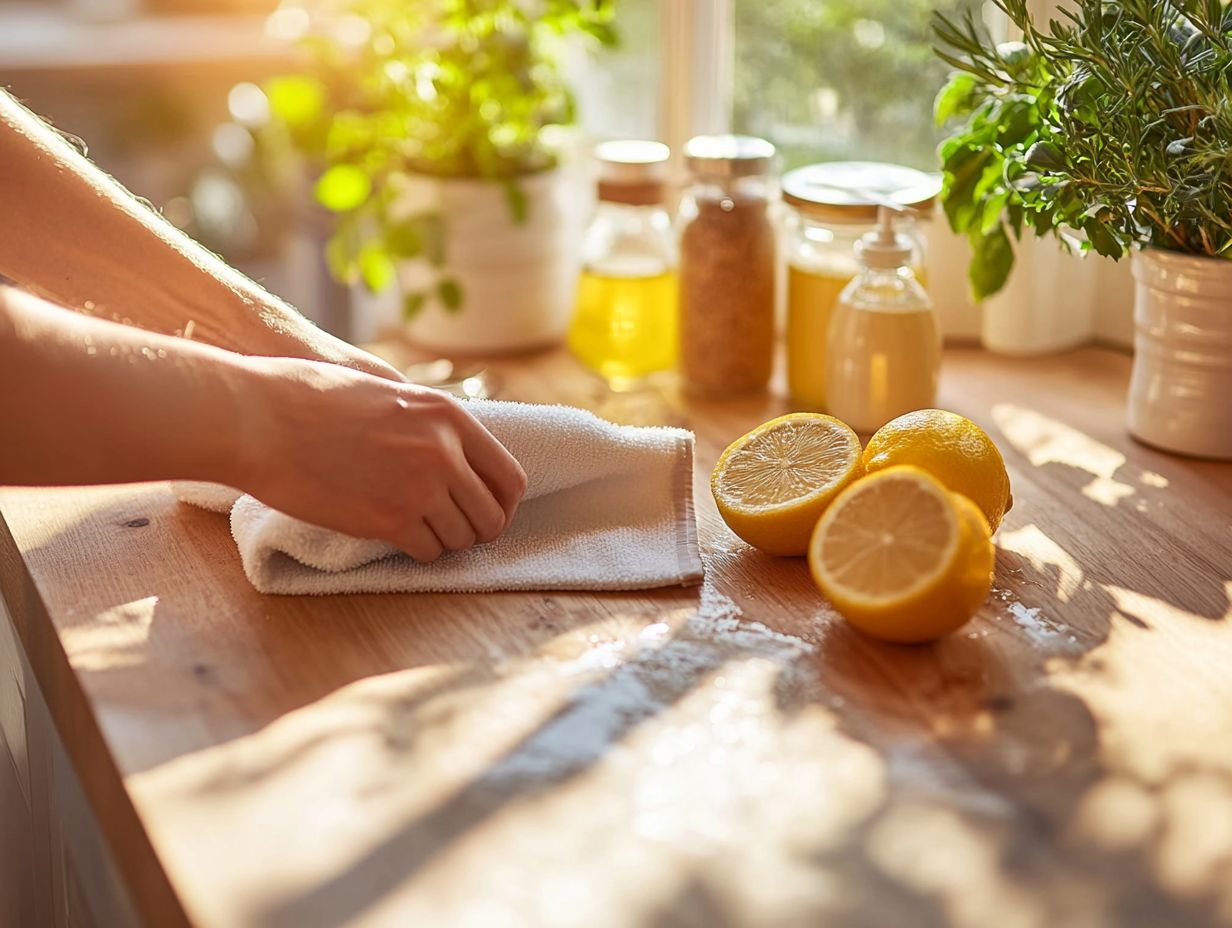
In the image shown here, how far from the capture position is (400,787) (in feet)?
2.15

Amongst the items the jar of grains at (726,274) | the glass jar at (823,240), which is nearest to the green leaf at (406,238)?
the jar of grains at (726,274)

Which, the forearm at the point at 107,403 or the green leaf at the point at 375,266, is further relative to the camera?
the green leaf at the point at 375,266

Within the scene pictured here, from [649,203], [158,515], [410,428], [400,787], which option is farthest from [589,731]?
[649,203]

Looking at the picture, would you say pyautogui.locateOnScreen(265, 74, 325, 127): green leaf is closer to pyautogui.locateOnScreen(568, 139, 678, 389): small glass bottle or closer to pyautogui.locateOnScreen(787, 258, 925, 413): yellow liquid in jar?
pyautogui.locateOnScreen(568, 139, 678, 389): small glass bottle

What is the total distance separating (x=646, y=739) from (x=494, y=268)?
846 millimetres

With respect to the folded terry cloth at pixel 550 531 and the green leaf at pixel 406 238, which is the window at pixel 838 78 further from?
the folded terry cloth at pixel 550 531

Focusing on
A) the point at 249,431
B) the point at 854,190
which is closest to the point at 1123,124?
the point at 854,190

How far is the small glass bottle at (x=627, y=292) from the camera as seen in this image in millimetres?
1351

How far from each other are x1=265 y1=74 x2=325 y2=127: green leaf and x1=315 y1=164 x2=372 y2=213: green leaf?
8 centimetres

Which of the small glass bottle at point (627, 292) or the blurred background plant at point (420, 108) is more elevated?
the blurred background plant at point (420, 108)

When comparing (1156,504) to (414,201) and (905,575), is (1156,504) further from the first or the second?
(414,201)

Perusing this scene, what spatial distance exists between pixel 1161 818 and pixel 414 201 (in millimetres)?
1033

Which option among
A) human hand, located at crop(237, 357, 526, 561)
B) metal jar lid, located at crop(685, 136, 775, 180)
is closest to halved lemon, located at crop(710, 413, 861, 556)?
human hand, located at crop(237, 357, 526, 561)

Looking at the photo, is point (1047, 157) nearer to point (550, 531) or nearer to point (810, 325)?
point (810, 325)
